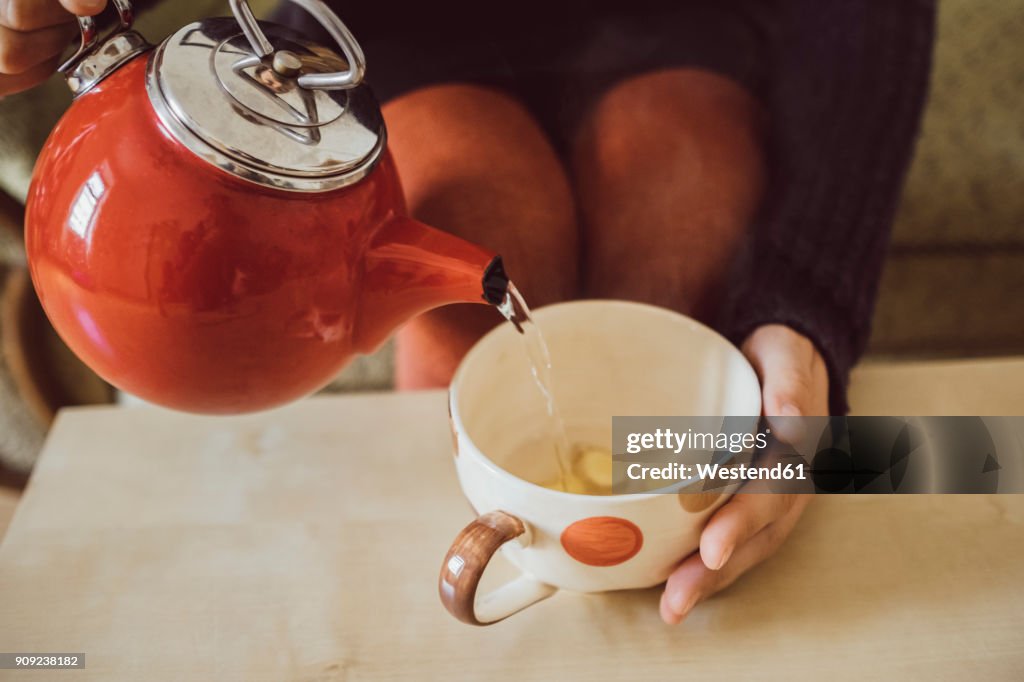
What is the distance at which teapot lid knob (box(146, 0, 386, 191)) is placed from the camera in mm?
407

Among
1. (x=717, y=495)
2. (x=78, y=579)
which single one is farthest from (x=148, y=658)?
(x=717, y=495)

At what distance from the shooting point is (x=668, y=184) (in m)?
0.71

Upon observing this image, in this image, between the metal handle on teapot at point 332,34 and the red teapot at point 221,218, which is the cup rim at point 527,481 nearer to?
the red teapot at point 221,218

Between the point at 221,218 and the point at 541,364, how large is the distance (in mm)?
260

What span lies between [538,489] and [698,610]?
0.15 meters

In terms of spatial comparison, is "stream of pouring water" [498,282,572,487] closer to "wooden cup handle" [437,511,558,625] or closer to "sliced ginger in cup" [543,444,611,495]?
"sliced ginger in cup" [543,444,611,495]

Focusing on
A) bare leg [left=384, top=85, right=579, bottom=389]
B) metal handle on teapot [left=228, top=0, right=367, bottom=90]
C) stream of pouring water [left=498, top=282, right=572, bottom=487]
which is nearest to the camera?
metal handle on teapot [left=228, top=0, right=367, bottom=90]

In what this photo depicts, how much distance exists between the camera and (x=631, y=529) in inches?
17.3

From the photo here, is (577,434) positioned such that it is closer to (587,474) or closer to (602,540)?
(587,474)

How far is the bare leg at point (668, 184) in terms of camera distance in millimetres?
685

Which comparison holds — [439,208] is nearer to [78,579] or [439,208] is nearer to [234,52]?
[234,52]

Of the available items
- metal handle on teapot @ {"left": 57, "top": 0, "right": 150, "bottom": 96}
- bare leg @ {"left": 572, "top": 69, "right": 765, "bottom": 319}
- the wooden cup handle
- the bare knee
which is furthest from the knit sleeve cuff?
metal handle on teapot @ {"left": 57, "top": 0, "right": 150, "bottom": 96}

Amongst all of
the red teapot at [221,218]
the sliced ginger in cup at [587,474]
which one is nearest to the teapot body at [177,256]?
the red teapot at [221,218]

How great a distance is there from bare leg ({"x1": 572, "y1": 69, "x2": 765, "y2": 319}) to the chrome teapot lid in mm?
311
